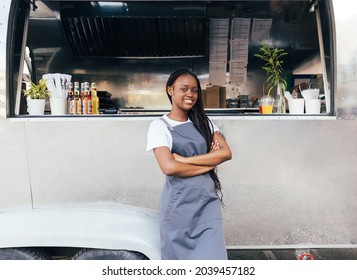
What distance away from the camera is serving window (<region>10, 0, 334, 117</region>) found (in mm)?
4465

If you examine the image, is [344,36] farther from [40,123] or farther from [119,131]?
[40,123]

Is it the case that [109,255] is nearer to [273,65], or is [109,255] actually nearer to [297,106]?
[297,106]

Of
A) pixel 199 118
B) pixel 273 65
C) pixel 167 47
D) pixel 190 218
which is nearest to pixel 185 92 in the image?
pixel 199 118

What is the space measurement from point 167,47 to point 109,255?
11.1ft

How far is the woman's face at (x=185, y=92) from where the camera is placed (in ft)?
6.26

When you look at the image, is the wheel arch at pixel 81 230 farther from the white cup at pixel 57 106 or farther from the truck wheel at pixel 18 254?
the white cup at pixel 57 106

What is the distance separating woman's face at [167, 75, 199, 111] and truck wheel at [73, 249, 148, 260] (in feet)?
2.88

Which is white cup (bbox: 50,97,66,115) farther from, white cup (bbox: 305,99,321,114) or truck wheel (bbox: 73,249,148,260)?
white cup (bbox: 305,99,321,114)

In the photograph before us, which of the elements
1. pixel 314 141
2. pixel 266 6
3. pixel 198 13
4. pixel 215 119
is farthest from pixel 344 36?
pixel 266 6

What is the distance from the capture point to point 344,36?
7.82 ft

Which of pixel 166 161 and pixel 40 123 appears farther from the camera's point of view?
pixel 40 123

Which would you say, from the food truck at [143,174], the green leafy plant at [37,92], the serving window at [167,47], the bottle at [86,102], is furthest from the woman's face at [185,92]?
the serving window at [167,47]

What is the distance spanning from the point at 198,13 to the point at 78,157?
242 centimetres

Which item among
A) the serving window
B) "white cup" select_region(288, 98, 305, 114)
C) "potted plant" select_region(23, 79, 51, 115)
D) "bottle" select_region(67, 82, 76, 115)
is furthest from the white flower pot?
"white cup" select_region(288, 98, 305, 114)
